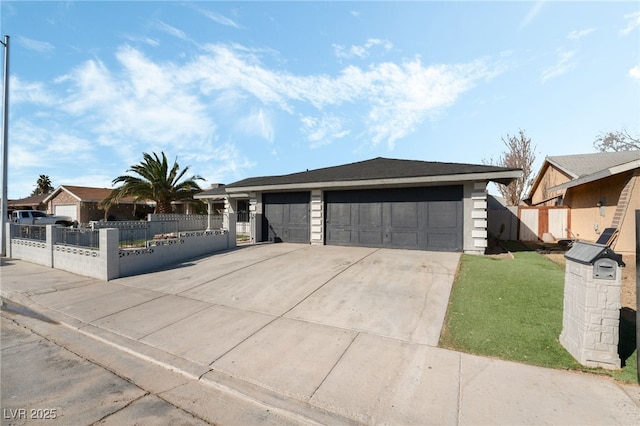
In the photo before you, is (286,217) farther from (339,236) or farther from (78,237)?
(78,237)

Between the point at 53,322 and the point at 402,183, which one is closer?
the point at 53,322

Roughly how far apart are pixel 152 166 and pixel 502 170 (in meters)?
22.4

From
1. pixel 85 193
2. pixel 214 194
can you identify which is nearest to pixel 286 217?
pixel 214 194

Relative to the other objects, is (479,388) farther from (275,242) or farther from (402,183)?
(275,242)

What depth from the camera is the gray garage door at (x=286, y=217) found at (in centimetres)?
1428

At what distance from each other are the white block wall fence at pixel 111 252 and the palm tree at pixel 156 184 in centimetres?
833

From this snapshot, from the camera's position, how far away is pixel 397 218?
12.1 metres

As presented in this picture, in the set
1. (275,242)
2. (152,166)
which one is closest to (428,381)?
(275,242)

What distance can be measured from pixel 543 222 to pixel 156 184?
26.2 meters

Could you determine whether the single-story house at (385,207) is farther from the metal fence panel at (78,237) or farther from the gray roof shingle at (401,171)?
the metal fence panel at (78,237)

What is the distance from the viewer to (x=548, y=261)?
912 centimetres

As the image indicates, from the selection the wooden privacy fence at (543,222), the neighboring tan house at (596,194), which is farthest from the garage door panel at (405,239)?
the wooden privacy fence at (543,222)

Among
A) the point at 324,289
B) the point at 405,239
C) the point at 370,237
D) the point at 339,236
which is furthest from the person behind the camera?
the point at 339,236

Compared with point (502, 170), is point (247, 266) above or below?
below
